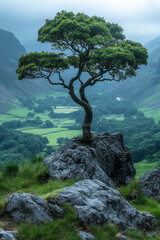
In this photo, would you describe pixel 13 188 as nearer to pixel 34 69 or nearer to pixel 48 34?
pixel 34 69

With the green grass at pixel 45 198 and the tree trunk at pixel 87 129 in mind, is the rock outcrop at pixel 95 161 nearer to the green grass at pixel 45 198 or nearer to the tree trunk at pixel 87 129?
the tree trunk at pixel 87 129

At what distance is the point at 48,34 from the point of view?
23016mm

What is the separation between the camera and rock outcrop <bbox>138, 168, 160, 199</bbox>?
1817cm

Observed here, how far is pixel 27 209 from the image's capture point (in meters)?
9.49

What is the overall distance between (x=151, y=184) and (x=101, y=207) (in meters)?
8.91

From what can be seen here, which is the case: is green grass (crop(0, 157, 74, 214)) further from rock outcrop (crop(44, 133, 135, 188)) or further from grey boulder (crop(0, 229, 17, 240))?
grey boulder (crop(0, 229, 17, 240))

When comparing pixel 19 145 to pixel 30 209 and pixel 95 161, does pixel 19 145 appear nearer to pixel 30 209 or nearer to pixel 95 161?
pixel 95 161

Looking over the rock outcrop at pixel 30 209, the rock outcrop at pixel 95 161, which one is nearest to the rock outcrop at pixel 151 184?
the rock outcrop at pixel 95 161

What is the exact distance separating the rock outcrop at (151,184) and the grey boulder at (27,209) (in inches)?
412

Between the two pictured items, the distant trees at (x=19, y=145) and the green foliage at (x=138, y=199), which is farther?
the distant trees at (x=19, y=145)

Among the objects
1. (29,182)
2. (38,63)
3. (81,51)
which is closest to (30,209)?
(29,182)

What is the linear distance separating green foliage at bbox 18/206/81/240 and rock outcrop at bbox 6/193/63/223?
1.25 feet

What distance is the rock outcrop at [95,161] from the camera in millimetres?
18156

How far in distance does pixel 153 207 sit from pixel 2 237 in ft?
37.6
